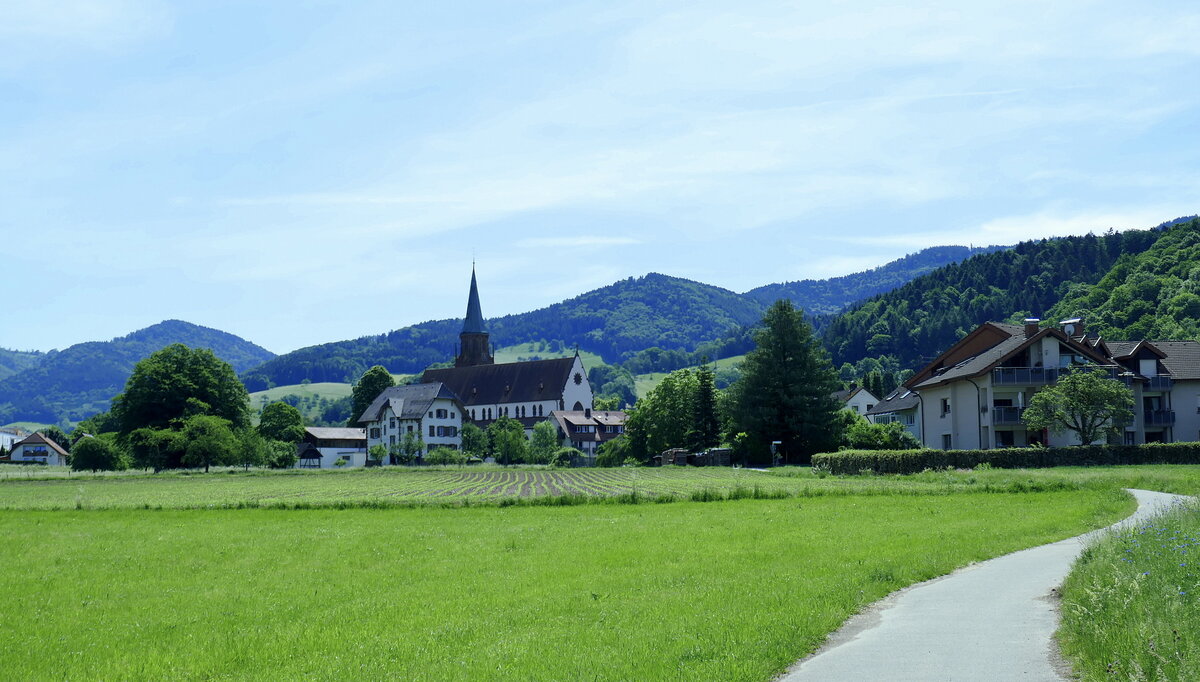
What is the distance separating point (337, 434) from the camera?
17025cm

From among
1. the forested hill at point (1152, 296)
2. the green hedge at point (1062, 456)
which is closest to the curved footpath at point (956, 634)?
the green hedge at point (1062, 456)

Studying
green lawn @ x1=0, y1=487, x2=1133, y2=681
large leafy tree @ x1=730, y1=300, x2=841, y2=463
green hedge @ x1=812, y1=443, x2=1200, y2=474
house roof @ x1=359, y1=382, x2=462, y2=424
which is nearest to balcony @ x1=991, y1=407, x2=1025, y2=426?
green hedge @ x1=812, y1=443, x2=1200, y2=474

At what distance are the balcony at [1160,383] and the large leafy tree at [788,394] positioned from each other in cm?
2311

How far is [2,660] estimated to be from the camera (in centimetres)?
1370

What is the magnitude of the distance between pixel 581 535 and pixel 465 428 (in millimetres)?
122103

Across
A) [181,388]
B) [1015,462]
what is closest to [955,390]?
[1015,462]

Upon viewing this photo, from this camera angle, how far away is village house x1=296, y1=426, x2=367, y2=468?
523 feet

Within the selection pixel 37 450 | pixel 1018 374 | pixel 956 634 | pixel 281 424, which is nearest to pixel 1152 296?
pixel 1018 374

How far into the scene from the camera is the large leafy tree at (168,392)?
108m

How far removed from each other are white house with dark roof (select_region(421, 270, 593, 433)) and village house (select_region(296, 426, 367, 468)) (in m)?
16.2

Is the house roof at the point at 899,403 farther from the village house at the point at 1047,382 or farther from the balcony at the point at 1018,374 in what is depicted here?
the balcony at the point at 1018,374

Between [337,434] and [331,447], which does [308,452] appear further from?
[337,434]

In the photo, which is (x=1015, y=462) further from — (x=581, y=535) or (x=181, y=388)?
(x=181, y=388)

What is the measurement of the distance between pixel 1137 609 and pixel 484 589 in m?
11.2
